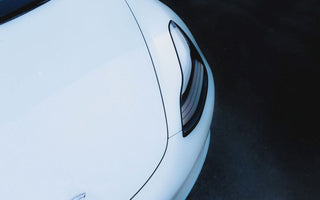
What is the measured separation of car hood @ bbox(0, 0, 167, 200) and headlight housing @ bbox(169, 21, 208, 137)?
123mm

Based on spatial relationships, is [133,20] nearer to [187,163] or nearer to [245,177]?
[187,163]

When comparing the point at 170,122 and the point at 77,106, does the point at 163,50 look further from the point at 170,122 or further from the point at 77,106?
the point at 77,106

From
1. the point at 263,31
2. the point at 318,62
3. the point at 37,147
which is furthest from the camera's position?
the point at 263,31

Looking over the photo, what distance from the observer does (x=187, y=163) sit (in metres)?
1.25

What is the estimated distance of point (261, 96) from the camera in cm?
222

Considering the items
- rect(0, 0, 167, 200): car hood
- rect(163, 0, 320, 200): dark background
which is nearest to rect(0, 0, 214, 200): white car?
rect(0, 0, 167, 200): car hood

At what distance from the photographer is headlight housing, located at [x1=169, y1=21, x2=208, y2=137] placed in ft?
4.31

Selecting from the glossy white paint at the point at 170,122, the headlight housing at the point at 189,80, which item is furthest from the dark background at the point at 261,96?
the headlight housing at the point at 189,80

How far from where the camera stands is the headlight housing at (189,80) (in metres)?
1.31

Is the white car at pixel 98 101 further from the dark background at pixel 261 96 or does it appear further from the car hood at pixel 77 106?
the dark background at pixel 261 96

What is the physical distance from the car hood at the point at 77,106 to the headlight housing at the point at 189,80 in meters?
0.12

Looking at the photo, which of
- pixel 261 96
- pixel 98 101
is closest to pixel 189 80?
pixel 98 101

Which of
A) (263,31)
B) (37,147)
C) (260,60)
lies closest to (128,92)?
(37,147)

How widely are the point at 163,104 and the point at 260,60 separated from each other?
1475mm
